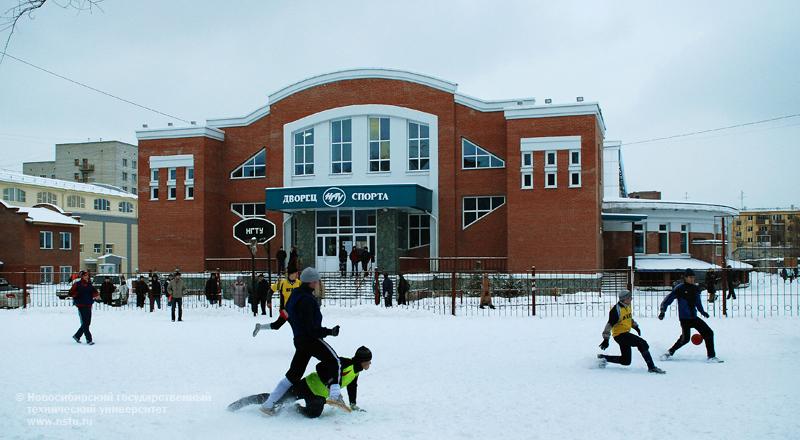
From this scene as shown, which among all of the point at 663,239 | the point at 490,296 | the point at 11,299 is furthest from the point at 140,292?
the point at 663,239

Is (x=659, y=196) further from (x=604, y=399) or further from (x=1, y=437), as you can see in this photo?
(x=1, y=437)

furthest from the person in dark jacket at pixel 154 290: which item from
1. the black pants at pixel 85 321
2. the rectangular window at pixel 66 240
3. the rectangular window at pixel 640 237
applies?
the rectangular window at pixel 66 240

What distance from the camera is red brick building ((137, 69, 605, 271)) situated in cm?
3272

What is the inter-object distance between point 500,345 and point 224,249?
2718cm

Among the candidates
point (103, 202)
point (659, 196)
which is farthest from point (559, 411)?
point (103, 202)

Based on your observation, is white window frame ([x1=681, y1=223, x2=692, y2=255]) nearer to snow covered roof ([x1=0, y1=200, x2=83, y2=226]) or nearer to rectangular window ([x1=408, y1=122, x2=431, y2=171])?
rectangular window ([x1=408, y1=122, x2=431, y2=171])

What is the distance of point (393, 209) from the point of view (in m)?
34.2

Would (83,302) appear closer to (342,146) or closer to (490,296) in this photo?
(490,296)

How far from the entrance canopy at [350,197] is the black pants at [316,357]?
980 inches

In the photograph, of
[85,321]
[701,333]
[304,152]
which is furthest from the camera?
[304,152]

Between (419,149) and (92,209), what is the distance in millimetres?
44854

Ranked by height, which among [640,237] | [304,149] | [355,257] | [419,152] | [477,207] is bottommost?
[355,257]

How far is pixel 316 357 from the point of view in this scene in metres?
7.96

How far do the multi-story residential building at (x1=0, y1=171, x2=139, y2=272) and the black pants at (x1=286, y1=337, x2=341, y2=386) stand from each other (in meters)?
57.3
